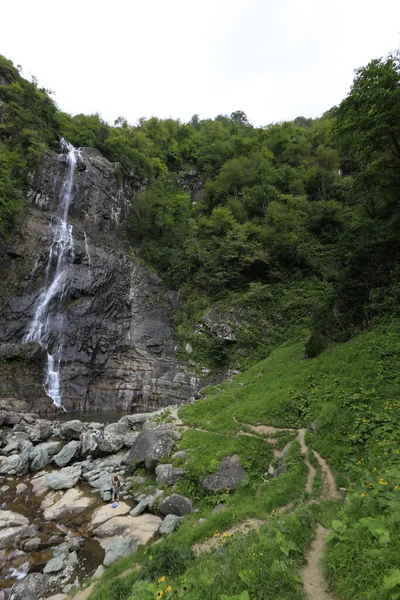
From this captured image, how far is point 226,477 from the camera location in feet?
28.1

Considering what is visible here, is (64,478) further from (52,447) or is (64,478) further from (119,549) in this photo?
(119,549)

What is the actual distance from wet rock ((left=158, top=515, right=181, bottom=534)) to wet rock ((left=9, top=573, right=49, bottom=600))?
2.79 meters

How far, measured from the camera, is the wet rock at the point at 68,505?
885cm

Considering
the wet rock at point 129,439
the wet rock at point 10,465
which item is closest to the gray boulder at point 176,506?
the wet rock at point 129,439

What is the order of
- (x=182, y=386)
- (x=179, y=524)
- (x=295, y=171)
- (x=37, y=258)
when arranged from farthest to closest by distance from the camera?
(x=295, y=171) < (x=37, y=258) < (x=182, y=386) < (x=179, y=524)

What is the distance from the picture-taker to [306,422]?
991cm

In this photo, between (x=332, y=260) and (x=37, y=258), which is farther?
(x=332, y=260)

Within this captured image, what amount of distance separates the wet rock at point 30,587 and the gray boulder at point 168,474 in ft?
12.6

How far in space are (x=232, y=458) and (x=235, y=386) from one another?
7.43m

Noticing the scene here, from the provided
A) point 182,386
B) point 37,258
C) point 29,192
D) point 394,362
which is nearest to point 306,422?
point 394,362

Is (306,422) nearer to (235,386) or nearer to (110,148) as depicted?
(235,386)

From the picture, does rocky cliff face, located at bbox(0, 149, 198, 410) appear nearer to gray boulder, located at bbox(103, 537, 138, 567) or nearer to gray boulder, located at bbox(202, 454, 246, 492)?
gray boulder, located at bbox(202, 454, 246, 492)

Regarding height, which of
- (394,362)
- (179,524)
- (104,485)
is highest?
(394,362)

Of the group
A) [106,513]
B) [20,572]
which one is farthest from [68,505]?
[20,572]
